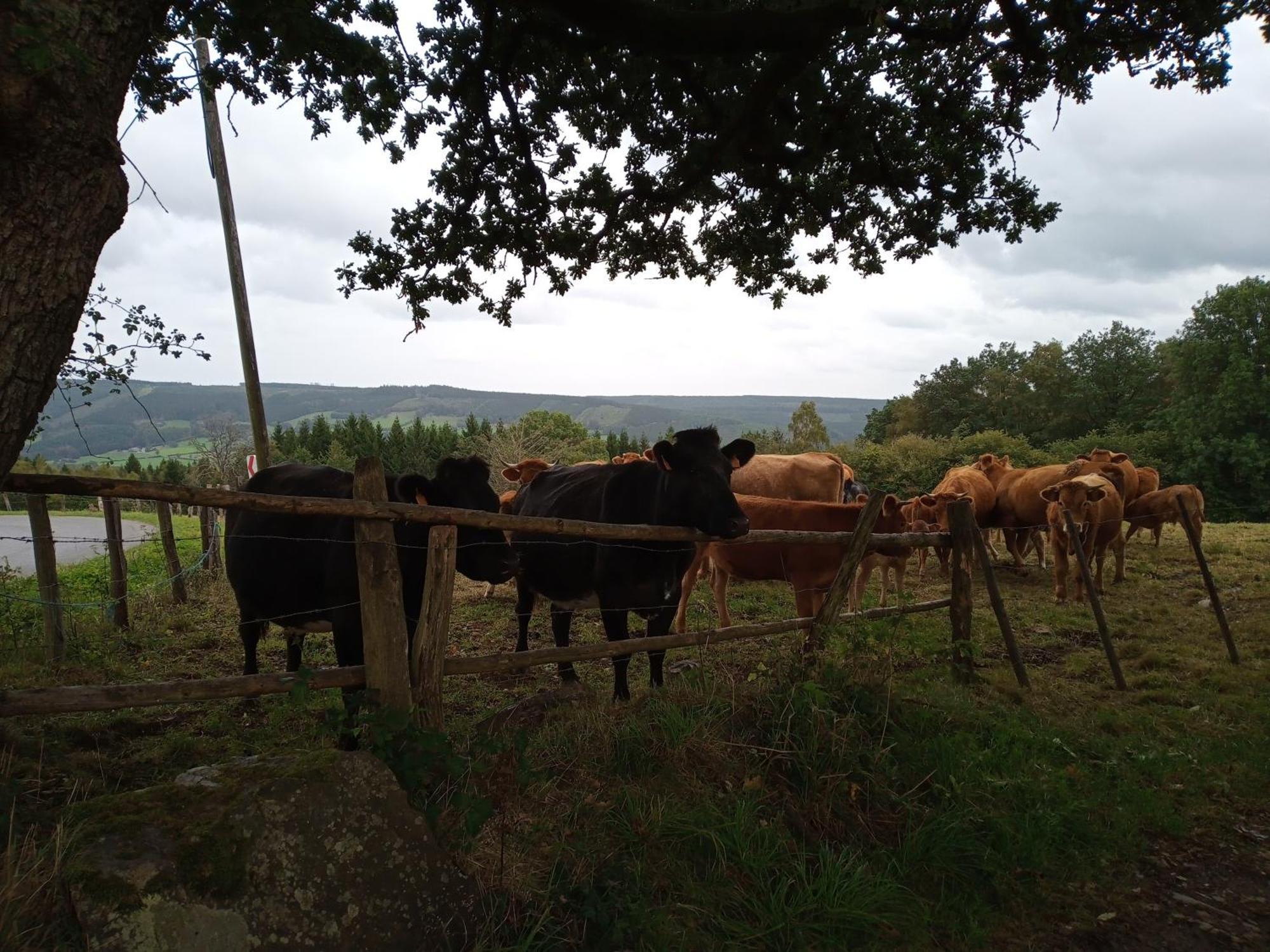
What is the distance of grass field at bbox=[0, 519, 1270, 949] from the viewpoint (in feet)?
10.7

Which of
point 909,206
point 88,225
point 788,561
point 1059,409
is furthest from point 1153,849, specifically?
point 1059,409

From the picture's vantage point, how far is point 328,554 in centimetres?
516

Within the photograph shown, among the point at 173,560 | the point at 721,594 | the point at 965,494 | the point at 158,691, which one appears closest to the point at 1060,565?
the point at 965,494

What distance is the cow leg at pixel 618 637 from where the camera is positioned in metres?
5.75

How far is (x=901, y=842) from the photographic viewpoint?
3.95 meters

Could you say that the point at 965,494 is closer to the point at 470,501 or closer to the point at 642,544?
the point at 642,544

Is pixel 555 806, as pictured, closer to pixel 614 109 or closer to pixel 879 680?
pixel 879 680

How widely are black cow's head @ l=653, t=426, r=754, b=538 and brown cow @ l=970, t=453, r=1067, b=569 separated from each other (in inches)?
378

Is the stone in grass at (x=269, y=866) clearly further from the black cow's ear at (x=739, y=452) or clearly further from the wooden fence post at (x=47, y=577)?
the wooden fence post at (x=47, y=577)

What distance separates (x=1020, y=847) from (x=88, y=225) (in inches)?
203

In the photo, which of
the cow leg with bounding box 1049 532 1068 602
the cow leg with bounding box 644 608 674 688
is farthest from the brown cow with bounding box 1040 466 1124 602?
the cow leg with bounding box 644 608 674 688

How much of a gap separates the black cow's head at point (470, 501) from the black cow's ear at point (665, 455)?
1.33 m

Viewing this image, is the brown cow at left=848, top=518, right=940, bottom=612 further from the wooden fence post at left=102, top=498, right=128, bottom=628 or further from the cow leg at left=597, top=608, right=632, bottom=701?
the wooden fence post at left=102, top=498, right=128, bottom=628

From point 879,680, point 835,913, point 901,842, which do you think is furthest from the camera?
point 879,680
